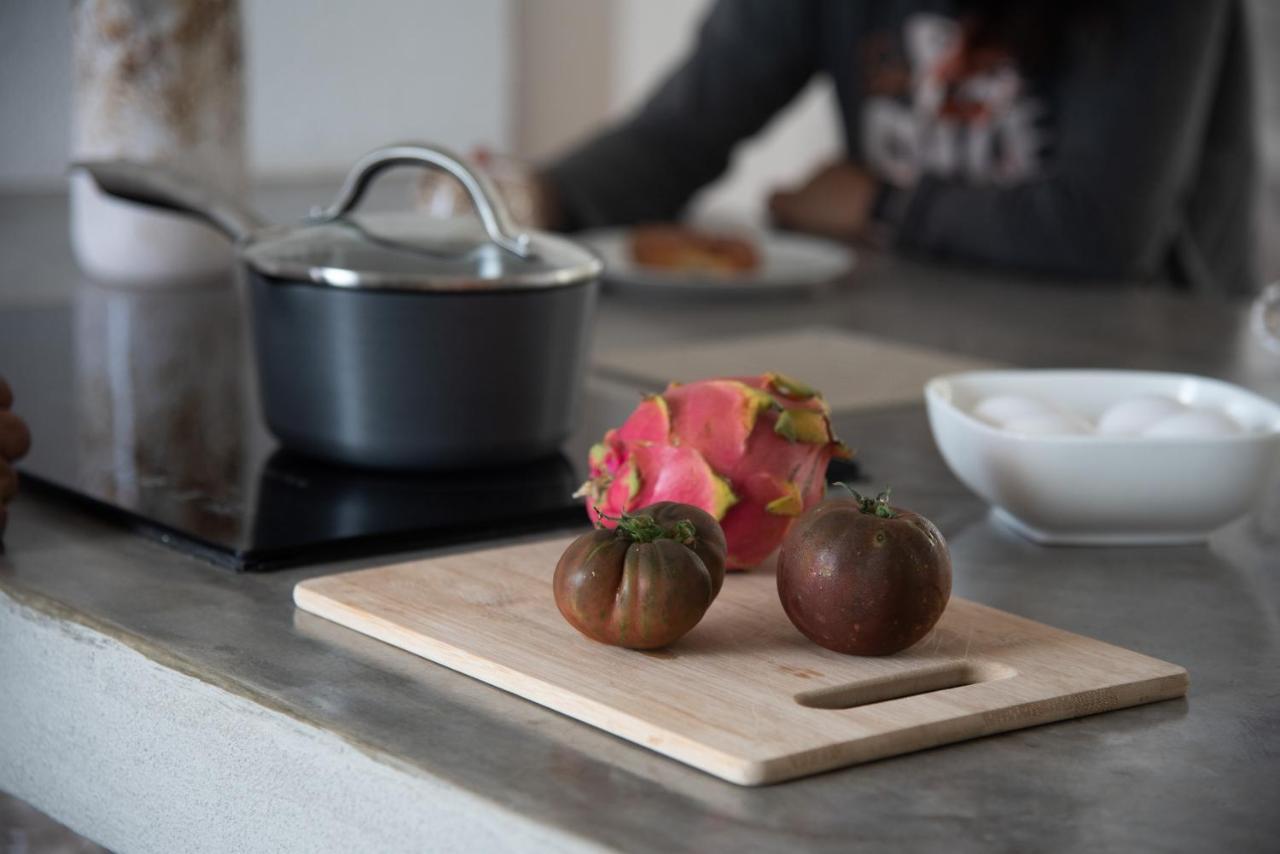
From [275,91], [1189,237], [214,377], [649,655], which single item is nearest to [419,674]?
[649,655]

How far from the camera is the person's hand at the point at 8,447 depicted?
795mm

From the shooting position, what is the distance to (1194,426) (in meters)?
0.85

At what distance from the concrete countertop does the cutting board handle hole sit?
42 mm

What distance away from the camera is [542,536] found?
0.86m

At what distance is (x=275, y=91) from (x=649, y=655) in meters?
3.38

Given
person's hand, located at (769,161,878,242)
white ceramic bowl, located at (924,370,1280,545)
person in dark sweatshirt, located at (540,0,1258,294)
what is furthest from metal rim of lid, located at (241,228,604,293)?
person's hand, located at (769,161,878,242)

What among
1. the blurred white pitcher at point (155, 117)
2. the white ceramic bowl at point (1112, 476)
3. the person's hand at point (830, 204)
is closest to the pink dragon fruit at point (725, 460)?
the white ceramic bowl at point (1112, 476)

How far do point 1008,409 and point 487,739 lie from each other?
0.41 meters

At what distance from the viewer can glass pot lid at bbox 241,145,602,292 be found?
90cm

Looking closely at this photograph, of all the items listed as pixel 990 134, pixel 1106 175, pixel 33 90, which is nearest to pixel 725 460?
pixel 1106 175

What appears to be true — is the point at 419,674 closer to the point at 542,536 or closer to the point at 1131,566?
the point at 542,536

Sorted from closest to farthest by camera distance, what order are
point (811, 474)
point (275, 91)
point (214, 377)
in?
point (811, 474) → point (214, 377) → point (275, 91)

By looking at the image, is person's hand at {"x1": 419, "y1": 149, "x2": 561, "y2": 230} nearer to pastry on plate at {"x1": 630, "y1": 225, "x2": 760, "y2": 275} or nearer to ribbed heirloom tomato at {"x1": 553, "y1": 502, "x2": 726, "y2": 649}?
pastry on plate at {"x1": 630, "y1": 225, "x2": 760, "y2": 275}

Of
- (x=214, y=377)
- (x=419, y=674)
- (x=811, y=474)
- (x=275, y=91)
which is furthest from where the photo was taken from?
(x=275, y=91)
